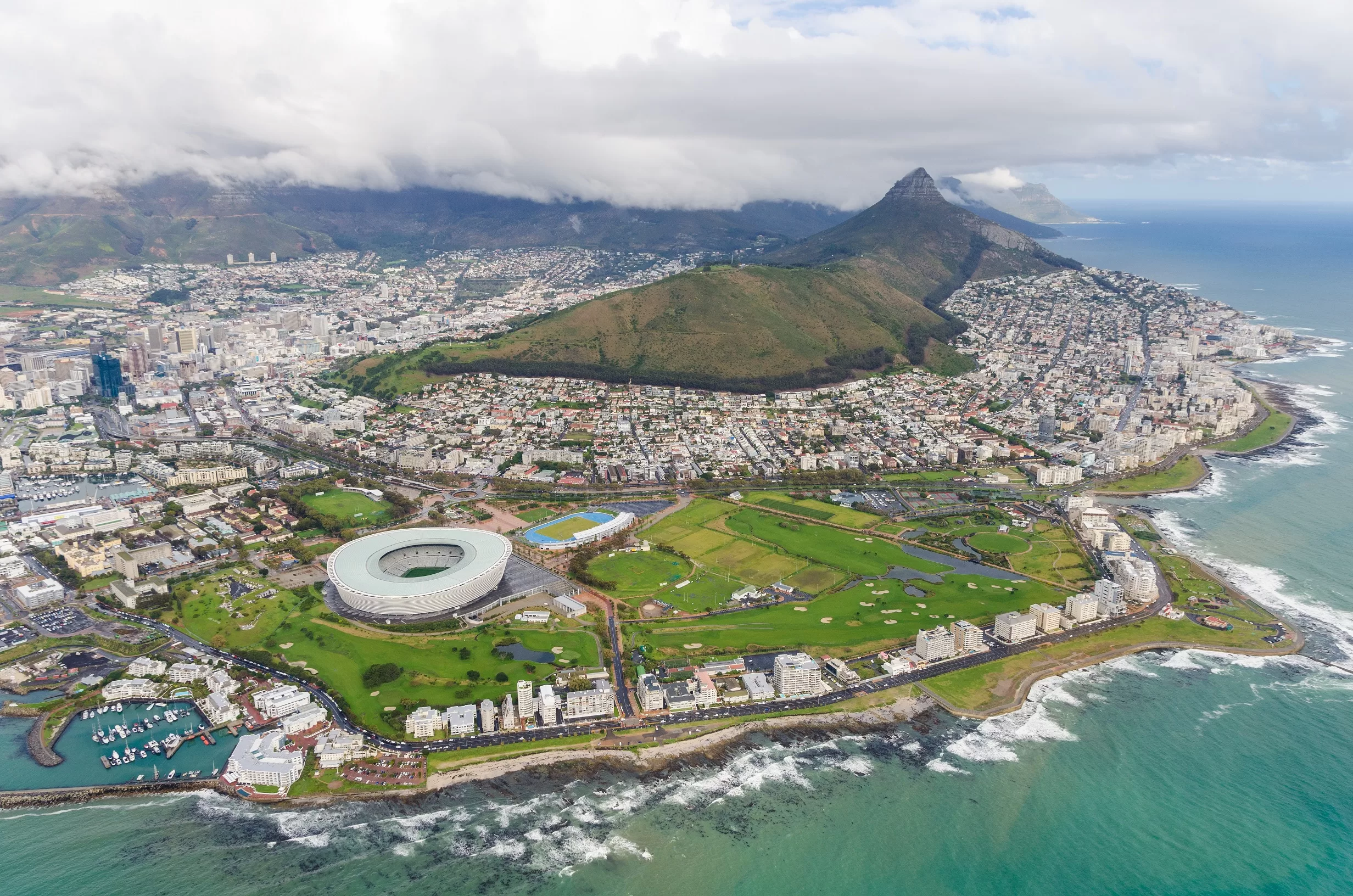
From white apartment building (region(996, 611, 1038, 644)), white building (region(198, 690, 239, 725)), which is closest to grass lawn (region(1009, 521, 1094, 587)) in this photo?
white apartment building (region(996, 611, 1038, 644))

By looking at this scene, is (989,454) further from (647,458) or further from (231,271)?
(231,271)

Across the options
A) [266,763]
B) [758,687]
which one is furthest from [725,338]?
[266,763]

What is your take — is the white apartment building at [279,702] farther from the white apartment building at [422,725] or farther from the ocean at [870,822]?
the white apartment building at [422,725]

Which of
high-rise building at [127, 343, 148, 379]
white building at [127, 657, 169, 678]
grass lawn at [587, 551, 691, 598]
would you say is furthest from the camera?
high-rise building at [127, 343, 148, 379]

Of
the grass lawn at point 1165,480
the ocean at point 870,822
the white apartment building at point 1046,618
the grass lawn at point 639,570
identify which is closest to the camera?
the ocean at point 870,822

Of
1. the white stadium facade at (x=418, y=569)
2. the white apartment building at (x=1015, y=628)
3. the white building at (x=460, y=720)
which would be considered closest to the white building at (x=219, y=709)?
the white stadium facade at (x=418, y=569)

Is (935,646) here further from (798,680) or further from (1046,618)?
(798,680)

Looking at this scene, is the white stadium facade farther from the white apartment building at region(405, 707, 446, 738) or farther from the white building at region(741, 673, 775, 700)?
the white building at region(741, 673, 775, 700)
